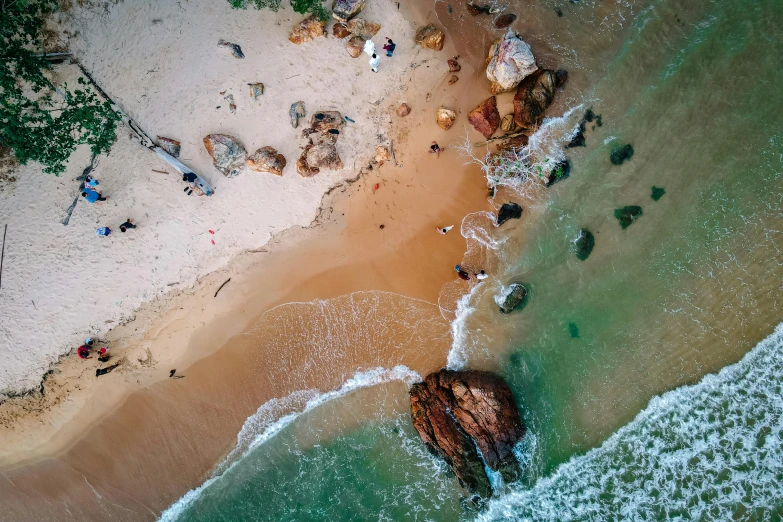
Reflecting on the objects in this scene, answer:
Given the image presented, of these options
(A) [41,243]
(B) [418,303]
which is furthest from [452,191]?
(A) [41,243]

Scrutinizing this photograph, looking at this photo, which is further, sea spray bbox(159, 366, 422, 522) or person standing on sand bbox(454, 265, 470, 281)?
sea spray bbox(159, 366, 422, 522)

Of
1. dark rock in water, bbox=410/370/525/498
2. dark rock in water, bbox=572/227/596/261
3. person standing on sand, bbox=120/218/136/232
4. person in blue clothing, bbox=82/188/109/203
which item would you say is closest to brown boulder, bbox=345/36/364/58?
person standing on sand, bbox=120/218/136/232

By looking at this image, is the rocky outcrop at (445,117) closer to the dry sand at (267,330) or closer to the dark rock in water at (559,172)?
the dry sand at (267,330)

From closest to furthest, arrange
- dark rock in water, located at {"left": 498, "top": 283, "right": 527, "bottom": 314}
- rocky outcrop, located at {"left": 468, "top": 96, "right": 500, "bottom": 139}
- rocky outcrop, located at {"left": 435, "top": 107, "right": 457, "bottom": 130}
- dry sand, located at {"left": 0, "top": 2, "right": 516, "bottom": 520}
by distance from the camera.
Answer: rocky outcrop, located at {"left": 435, "top": 107, "right": 457, "bottom": 130}, rocky outcrop, located at {"left": 468, "top": 96, "right": 500, "bottom": 139}, dry sand, located at {"left": 0, "top": 2, "right": 516, "bottom": 520}, dark rock in water, located at {"left": 498, "top": 283, "right": 527, "bottom": 314}

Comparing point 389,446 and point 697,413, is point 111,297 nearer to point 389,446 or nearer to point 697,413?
point 389,446

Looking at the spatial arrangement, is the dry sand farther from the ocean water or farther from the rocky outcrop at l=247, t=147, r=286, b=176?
the rocky outcrop at l=247, t=147, r=286, b=176

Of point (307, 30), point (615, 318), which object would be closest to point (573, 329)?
point (615, 318)

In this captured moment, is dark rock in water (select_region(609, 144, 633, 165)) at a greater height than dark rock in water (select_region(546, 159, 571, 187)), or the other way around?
dark rock in water (select_region(546, 159, 571, 187))

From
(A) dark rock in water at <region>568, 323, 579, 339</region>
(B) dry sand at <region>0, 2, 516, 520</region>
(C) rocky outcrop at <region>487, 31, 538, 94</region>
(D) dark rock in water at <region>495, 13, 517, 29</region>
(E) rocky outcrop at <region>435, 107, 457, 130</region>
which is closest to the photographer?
(C) rocky outcrop at <region>487, 31, 538, 94</region>
